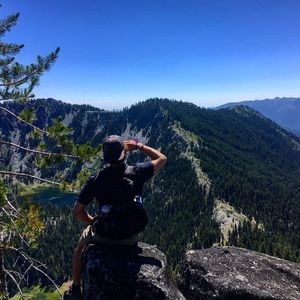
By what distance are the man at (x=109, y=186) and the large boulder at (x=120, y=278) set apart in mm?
358

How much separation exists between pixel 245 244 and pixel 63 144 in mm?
163331

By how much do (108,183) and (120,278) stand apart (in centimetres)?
300

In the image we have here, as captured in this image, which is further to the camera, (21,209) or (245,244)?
(245,244)

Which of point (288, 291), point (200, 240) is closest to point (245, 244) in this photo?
point (200, 240)

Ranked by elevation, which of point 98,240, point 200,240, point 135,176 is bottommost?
point 200,240

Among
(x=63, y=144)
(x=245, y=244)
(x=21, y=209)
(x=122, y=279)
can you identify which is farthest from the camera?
(x=245, y=244)

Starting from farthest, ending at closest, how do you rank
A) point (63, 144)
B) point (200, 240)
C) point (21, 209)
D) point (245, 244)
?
point (200, 240)
point (245, 244)
point (63, 144)
point (21, 209)

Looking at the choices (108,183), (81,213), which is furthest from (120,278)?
(108,183)

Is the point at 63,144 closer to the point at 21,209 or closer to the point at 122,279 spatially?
the point at 21,209

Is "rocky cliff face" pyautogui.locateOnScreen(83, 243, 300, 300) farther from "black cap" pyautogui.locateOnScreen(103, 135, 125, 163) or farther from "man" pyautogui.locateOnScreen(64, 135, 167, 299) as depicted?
"black cap" pyautogui.locateOnScreen(103, 135, 125, 163)

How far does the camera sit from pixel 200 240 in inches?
7156

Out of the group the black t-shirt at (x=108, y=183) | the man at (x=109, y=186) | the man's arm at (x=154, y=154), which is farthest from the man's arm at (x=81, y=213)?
the man's arm at (x=154, y=154)

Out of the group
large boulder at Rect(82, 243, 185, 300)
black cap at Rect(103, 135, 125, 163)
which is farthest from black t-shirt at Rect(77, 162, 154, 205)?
large boulder at Rect(82, 243, 185, 300)

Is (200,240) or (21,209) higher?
(21,209)
